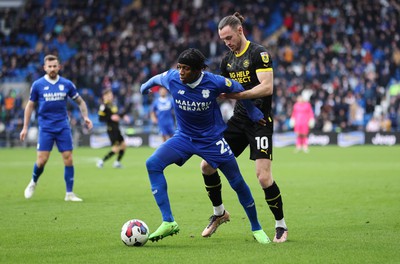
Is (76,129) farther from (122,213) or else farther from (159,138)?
(122,213)

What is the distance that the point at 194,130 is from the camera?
8.75 meters

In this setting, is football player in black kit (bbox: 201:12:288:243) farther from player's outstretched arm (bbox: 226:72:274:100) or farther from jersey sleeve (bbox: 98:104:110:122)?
jersey sleeve (bbox: 98:104:110:122)

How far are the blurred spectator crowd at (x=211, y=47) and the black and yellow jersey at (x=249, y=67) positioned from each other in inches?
1097

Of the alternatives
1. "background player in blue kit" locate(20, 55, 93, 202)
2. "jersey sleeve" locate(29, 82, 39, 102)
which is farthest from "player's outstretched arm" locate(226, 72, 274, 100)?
"jersey sleeve" locate(29, 82, 39, 102)

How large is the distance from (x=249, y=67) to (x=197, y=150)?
Result: 1.17 m

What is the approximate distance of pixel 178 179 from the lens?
1877 centimetres

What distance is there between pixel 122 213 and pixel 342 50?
96.8ft

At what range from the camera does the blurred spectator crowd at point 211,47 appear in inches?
1470

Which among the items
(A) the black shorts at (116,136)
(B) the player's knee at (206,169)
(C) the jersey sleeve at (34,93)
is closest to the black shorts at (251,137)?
(B) the player's knee at (206,169)

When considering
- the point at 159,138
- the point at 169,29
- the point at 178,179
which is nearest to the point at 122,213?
the point at 178,179

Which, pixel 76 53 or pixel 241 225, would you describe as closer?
pixel 241 225

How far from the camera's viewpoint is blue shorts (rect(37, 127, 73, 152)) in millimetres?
13859

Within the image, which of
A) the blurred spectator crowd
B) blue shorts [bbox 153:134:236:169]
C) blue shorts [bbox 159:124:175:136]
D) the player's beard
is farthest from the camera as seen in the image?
the blurred spectator crowd

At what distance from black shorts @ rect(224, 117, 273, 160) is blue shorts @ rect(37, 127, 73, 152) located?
209 inches
